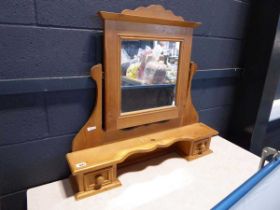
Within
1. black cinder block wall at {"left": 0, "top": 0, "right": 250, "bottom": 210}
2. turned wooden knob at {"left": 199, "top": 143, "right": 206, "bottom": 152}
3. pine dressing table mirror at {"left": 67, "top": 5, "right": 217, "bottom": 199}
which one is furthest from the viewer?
turned wooden knob at {"left": 199, "top": 143, "right": 206, "bottom": 152}

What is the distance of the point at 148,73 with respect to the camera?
2.93 feet

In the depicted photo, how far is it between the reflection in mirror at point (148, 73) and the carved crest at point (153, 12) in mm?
97

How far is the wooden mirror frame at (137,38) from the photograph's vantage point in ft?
2.44

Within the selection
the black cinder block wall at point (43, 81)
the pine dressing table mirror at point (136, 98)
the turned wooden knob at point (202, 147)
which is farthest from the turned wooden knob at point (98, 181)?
the turned wooden knob at point (202, 147)

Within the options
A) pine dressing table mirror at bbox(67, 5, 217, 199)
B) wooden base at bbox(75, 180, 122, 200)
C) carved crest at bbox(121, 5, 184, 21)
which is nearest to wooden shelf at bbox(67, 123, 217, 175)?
pine dressing table mirror at bbox(67, 5, 217, 199)

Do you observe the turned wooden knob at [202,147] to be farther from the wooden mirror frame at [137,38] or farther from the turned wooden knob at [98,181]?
the turned wooden knob at [98,181]

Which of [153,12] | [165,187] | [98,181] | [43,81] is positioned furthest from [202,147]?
[43,81]

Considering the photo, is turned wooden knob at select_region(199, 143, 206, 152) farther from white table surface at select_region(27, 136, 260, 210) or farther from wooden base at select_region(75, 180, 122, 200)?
wooden base at select_region(75, 180, 122, 200)

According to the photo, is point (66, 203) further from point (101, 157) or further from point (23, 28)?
point (23, 28)

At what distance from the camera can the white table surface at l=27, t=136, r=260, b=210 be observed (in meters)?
0.73

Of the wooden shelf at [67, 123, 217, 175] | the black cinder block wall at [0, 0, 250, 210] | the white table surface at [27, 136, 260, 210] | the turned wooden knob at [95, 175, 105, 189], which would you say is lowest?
the white table surface at [27, 136, 260, 210]

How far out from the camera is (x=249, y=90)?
1.29m

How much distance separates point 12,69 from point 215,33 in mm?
971

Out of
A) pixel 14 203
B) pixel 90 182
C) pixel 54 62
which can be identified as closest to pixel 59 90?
pixel 54 62
